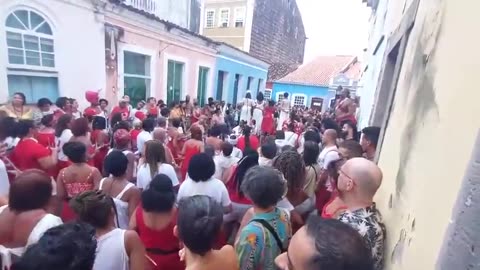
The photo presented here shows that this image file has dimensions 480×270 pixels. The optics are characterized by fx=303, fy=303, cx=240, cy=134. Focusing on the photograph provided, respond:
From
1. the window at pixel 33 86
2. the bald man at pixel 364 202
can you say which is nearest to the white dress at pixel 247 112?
the window at pixel 33 86

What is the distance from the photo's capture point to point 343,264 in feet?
3.49

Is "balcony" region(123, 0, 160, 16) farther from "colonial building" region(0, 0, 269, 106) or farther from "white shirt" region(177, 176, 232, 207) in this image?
"white shirt" region(177, 176, 232, 207)

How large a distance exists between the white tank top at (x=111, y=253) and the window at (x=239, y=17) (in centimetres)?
2301

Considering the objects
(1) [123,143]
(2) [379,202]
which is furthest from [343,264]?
(1) [123,143]

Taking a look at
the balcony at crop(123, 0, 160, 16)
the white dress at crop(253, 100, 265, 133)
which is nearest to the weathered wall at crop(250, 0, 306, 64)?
the balcony at crop(123, 0, 160, 16)

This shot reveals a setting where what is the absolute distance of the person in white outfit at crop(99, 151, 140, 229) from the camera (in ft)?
8.76

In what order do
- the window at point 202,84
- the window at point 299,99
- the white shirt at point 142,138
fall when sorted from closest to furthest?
the white shirt at point 142,138
the window at point 202,84
the window at point 299,99

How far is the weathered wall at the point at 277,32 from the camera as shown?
2383 cm

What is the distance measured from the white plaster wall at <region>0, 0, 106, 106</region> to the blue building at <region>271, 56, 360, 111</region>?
18558 mm

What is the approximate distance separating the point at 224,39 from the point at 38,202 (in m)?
23.8

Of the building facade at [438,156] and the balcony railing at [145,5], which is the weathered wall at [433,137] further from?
the balcony railing at [145,5]

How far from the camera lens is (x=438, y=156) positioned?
149cm

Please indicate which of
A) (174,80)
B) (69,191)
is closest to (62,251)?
(69,191)

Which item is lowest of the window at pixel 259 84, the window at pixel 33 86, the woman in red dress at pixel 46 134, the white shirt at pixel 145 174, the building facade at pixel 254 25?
the white shirt at pixel 145 174
